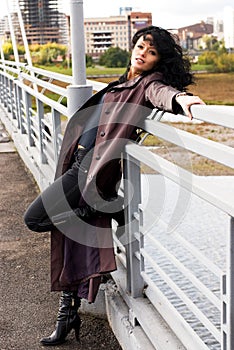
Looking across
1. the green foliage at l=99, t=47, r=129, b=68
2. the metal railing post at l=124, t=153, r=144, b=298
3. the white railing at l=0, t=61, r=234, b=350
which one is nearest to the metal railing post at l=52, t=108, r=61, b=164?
the white railing at l=0, t=61, r=234, b=350

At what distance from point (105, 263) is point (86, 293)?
196 mm

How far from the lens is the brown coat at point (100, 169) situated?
280cm

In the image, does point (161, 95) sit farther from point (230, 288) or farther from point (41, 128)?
point (41, 128)

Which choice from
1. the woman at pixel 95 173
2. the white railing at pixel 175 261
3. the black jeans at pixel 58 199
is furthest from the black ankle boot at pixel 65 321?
the black jeans at pixel 58 199

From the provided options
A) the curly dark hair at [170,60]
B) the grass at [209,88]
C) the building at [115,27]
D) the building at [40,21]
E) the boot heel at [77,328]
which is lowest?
the boot heel at [77,328]

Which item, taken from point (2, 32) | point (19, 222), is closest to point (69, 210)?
point (19, 222)

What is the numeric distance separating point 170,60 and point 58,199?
0.77 m

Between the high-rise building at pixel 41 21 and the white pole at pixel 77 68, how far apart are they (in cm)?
829

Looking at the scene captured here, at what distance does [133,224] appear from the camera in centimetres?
300

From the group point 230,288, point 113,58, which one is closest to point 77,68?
point 230,288

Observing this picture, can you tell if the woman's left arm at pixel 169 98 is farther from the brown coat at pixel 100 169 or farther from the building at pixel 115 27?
the building at pixel 115 27

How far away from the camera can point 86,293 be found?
3.12 metres

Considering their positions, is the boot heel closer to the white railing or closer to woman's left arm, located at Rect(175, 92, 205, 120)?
the white railing

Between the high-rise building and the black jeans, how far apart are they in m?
9.01
